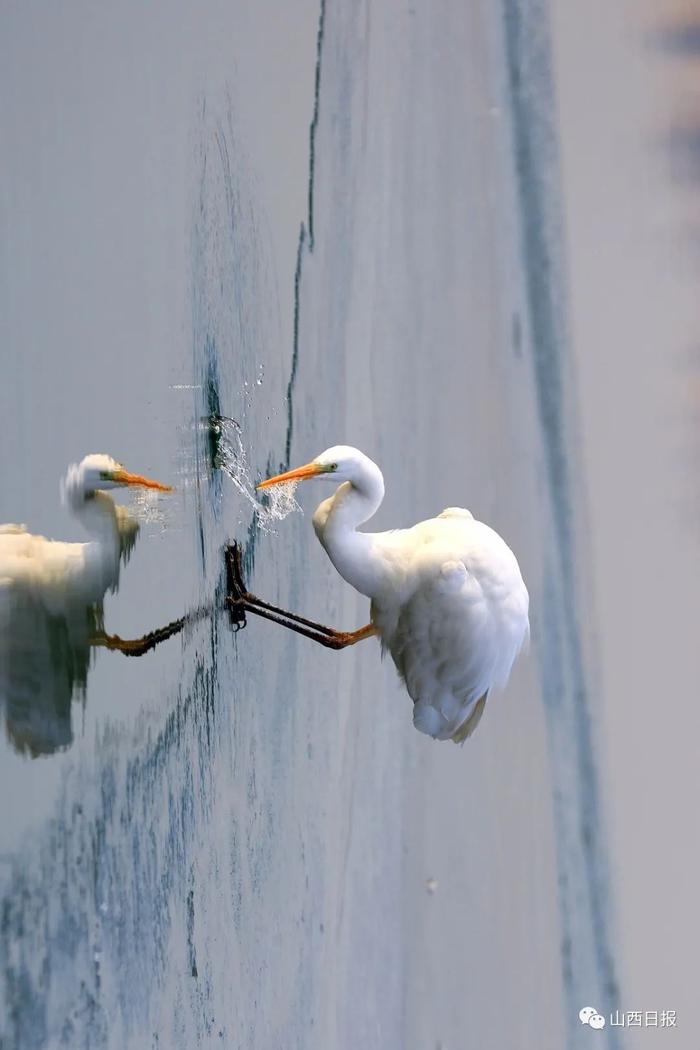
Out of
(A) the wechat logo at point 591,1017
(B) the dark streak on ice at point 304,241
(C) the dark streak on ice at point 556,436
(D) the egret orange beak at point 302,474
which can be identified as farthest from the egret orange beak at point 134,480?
(A) the wechat logo at point 591,1017

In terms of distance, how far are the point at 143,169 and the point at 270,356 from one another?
0.38 meters

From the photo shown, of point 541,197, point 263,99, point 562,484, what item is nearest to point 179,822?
point 263,99

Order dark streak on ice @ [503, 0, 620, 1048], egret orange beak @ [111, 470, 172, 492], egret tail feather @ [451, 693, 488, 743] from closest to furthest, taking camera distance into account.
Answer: egret orange beak @ [111, 470, 172, 492], egret tail feather @ [451, 693, 488, 743], dark streak on ice @ [503, 0, 620, 1048]

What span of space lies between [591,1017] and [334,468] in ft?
2.86

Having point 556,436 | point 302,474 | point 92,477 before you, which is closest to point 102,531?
point 92,477

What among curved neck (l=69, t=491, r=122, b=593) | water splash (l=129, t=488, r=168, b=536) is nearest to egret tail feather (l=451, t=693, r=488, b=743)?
water splash (l=129, t=488, r=168, b=536)

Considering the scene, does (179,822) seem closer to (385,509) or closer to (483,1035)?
(385,509)

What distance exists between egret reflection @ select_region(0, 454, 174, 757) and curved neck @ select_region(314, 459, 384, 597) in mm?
312

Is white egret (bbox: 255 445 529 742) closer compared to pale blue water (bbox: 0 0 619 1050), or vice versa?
pale blue water (bbox: 0 0 619 1050)

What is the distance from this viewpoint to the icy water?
0.54 metres

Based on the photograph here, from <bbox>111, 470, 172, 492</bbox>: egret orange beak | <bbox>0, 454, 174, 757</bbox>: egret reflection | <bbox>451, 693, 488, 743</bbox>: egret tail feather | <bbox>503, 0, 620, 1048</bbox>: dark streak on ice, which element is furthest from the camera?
<bbox>503, 0, 620, 1048</bbox>: dark streak on ice

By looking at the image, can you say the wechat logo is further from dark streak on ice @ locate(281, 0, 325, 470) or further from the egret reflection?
the egret reflection

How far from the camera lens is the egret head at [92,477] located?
531mm

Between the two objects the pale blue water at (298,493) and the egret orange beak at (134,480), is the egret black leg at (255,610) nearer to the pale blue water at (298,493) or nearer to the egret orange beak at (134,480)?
the pale blue water at (298,493)
